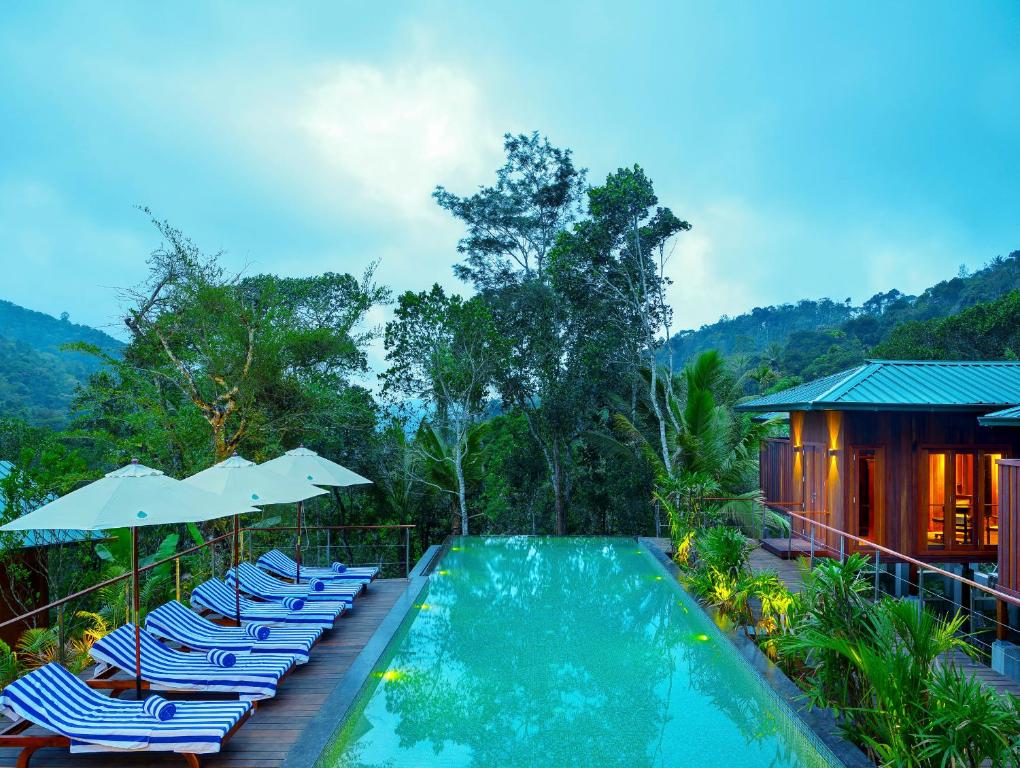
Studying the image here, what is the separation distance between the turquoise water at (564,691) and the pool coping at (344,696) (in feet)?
0.37

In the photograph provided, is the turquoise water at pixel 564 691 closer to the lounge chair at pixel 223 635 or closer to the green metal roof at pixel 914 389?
the lounge chair at pixel 223 635

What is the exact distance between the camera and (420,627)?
8219 millimetres

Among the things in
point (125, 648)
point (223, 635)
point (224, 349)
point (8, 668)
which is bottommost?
point (8, 668)

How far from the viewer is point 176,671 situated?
17.4 feet

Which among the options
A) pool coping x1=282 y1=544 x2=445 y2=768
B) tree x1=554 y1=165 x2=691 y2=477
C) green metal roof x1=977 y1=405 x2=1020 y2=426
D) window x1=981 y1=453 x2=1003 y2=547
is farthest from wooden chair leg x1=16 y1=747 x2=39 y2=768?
tree x1=554 y1=165 x2=691 y2=477

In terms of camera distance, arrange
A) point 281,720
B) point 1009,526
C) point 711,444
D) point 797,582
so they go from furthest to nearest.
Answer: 1. point 711,444
2. point 797,582
3. point 1009,526
4. point 281,720

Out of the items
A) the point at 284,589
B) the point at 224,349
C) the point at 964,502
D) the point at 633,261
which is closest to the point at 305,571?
the point at 284,589

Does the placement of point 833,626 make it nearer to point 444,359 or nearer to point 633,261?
point 444,359

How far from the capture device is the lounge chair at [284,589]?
26.2ft

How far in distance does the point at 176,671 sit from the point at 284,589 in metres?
3.08

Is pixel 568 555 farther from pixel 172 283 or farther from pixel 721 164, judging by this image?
pixel 721 164

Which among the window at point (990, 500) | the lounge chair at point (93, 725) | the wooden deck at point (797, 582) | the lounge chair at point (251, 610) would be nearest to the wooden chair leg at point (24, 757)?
the lounge chair at point (93, 725)

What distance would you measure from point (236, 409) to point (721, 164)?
24.5m

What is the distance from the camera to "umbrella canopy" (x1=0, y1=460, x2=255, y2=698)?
4527 millimetres
